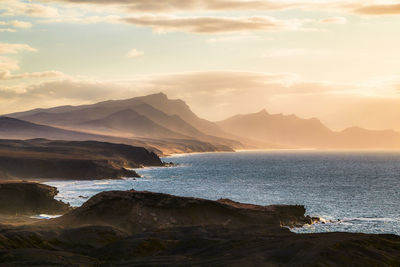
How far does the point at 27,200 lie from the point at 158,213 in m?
36.0

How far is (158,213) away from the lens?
63938 millimetres

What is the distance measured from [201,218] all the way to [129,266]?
30.0 meters

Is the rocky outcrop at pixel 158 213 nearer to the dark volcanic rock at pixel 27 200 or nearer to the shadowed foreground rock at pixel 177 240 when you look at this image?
the shadowed foreground rock at pixel 177 240

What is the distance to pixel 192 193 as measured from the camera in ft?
375

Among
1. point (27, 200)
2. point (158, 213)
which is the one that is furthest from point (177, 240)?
point (27, 200)

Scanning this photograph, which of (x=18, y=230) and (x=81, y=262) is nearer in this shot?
(x=81, y=262)

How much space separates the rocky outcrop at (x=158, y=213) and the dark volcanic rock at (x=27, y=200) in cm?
2390

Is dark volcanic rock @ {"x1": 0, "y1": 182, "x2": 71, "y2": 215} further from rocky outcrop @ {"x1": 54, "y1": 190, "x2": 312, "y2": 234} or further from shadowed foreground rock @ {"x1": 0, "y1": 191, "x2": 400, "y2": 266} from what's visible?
shadowed foreground rock @ {"x1": 0, "y1": 191, "x2": 400, "y2": 266}

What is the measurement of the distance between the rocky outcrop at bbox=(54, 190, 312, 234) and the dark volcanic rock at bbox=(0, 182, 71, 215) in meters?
23.9

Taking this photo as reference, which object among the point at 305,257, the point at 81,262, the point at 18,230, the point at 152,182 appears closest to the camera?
the point at 305,257

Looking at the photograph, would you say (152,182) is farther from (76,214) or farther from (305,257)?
(305,257)

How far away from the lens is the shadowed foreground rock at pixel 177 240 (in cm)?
3584

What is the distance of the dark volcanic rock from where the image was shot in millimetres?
85062

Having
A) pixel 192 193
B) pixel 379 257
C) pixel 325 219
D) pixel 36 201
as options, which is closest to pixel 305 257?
pixel 379 257
